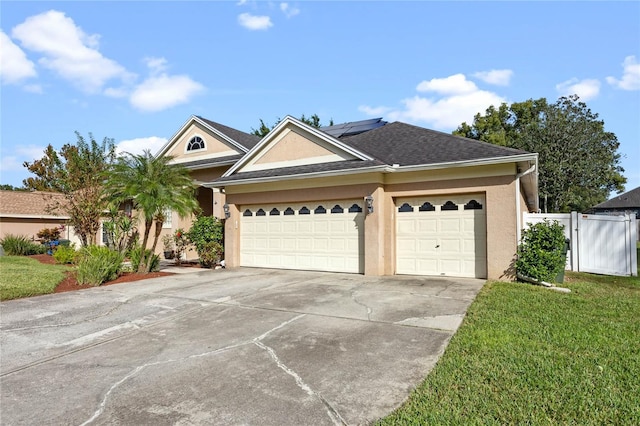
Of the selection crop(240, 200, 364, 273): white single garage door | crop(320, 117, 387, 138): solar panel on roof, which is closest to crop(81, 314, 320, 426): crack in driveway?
crop(240, 200, 364, 273): white single garage door

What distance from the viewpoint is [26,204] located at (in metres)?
23.7

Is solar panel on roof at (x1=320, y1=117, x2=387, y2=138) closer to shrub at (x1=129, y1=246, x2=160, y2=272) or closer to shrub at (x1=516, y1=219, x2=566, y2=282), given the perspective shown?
shrub at (x1=516, y1=219, x2=566, y2=282)

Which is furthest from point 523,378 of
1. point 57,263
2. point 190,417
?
point 57,263

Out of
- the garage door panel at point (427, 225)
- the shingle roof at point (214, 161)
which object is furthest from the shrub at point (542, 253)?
the shingle roof at point (214, 161)

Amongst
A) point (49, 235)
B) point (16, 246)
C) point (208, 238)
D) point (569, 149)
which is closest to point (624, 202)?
point (569, 149)

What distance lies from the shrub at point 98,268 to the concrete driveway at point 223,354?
175 centimetres

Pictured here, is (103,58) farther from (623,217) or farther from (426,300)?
(623,217)

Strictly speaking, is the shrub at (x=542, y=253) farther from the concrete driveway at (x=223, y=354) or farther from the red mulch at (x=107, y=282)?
the red mulch at (x=107, y=282)

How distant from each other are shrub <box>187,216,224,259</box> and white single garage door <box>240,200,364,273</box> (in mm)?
982

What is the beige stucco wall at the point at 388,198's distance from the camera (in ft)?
31.1

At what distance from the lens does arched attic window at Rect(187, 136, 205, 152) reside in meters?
17.9

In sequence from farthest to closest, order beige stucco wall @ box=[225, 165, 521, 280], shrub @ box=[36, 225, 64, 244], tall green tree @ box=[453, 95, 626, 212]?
tall green tree @ box=[453, 95, 626, 212], shrub @ box=[36, 225, 64, 244], beige stucco wall @ box=[225, 165, 521, 280]

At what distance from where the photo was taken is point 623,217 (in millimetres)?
10453

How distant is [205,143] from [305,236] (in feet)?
28.0
